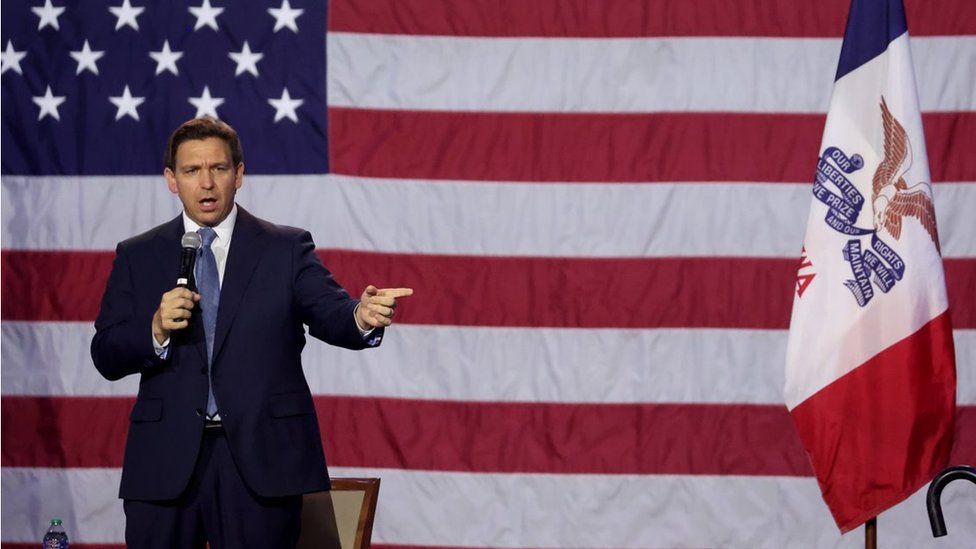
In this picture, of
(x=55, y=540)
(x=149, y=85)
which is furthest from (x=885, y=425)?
(x=149, y=85)

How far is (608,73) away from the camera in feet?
13.4

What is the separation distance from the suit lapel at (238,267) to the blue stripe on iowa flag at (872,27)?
144 cm

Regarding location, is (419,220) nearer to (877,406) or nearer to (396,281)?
(396,281)

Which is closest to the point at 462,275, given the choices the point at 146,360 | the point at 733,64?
the point at 733,64

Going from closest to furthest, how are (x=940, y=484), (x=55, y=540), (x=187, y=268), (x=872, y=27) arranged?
(x=940, y=484), (x=187, y=268), (x=872, y=27), (x=55, y=540)

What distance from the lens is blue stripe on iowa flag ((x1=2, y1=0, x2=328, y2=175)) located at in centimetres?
412

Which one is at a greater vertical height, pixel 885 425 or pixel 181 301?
pixel 181 301

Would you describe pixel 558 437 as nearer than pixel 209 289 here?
No

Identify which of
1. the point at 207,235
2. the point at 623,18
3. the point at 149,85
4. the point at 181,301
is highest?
the point at 623,18

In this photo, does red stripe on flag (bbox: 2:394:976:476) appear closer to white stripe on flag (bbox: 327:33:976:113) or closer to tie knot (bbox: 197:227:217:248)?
white stripe on flag (bbox: 327:33:976:113)

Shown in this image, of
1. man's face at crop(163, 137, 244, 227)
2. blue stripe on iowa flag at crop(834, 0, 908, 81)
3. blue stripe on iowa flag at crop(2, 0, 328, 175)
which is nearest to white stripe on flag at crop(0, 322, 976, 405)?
blue stripe on iowa flag at crop(2, 0, 328, 175)

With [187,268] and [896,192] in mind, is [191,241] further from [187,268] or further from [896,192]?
[896,192]

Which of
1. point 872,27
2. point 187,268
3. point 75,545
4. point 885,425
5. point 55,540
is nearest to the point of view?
point 187,268

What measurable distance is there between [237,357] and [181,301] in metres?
0.23
